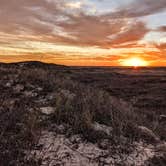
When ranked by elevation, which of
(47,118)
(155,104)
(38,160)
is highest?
(47,118)

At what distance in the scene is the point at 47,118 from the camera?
5875mm

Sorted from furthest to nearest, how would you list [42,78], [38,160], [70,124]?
[42,78], [70,124], [38,160]

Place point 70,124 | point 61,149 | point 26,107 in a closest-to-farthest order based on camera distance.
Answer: point 61,149 → point 70,124 → point 26,107

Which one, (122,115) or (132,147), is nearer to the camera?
(132,147)

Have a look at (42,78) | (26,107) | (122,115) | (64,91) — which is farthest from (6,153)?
(42,78)

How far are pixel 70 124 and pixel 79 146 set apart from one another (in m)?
0.83

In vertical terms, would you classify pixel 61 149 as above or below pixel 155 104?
above

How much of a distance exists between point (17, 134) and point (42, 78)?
450 cm

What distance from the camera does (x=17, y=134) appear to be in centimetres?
503

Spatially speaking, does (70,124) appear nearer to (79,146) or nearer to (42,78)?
(79,146)

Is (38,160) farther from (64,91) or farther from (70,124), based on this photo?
(64,91)

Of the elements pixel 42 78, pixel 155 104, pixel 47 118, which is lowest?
pixel 155 104

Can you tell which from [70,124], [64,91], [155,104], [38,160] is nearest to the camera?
[38,160]

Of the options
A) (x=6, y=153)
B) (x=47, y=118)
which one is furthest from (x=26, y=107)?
(x=6, y=153)
